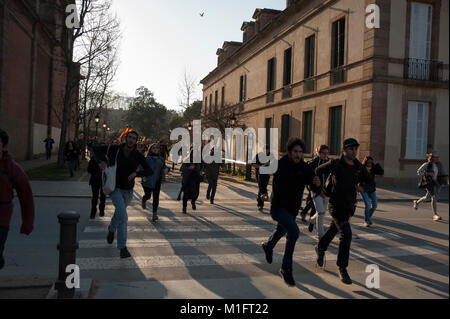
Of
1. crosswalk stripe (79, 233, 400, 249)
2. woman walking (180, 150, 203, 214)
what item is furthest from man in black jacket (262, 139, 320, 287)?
woman walking (180, 150, 203, 214)

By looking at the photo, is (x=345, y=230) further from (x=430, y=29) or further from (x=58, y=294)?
(x=430, y=29)

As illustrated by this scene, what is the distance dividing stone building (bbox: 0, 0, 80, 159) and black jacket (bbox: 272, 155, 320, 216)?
64.1 feet

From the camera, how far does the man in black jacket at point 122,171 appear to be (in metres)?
5.91

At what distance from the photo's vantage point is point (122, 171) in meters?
6.16

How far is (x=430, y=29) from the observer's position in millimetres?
18469

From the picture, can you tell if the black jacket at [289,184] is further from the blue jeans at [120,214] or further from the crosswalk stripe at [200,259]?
the blue jeans at [120,214]

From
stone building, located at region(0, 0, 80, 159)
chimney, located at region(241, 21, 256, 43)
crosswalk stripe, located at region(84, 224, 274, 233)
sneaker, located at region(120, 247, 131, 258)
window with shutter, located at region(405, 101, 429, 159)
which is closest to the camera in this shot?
sneaker, located at region(120, 247, 131, 258)

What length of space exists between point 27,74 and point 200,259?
27.3 m

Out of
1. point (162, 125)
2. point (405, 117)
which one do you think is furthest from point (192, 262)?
point (162, 125)

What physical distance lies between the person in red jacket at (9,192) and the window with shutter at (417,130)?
1816 centimetres

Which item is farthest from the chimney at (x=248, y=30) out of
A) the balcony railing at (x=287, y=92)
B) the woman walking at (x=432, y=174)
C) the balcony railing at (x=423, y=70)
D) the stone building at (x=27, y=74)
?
the woman walking at (x=432, y=174)

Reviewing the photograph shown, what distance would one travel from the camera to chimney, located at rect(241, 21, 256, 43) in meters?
34.9

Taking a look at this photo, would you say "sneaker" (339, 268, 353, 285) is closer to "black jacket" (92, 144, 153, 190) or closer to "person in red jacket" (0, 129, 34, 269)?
"black jacket" (92, 144, 153, 190)

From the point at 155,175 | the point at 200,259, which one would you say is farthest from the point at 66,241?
the point at 155,175
